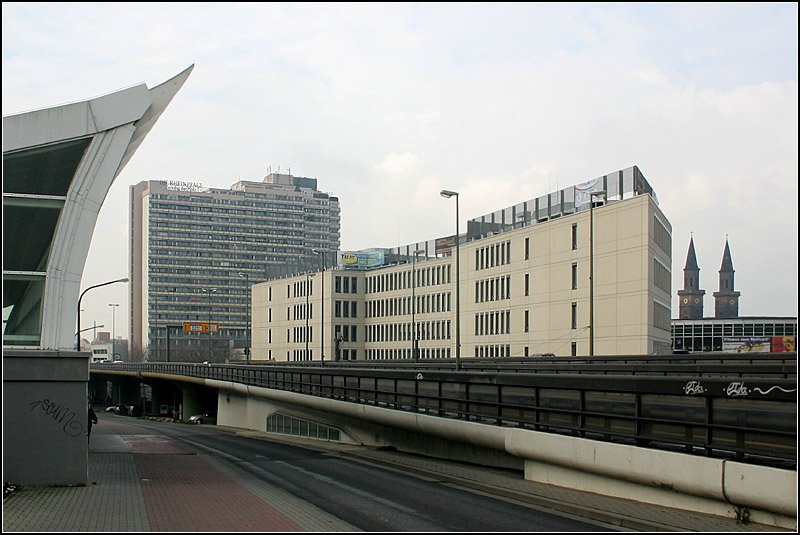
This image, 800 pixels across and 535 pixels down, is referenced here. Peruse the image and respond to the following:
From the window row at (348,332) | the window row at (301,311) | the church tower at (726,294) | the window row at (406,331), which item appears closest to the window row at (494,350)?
the window row at (406,331)

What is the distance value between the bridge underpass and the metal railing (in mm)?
18

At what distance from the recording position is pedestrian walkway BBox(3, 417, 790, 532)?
11.8 metres

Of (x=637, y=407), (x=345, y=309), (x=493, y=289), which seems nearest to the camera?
(x=637, y=407)

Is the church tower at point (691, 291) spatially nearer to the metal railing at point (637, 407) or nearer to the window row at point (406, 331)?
the window row at point (406, 331)

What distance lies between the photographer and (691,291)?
597ft

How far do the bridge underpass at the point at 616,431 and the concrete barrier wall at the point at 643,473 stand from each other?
0.06 feet

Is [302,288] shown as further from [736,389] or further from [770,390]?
[770,390]

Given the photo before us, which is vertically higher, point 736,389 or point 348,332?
point 736,389

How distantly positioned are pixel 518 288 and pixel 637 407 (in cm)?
5971

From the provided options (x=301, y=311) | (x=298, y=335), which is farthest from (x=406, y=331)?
(x=298, y=335)

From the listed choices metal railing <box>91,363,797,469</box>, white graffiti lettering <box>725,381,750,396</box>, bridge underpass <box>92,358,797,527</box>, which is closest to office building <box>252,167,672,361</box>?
bridge underpass <box>92,358,797,527</box>

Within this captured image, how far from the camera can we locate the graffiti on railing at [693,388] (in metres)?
12.2

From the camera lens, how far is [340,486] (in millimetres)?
16781

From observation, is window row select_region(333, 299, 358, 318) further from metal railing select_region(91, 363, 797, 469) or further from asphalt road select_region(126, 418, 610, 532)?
metal railing select_region(91, 363, 797, 469)
